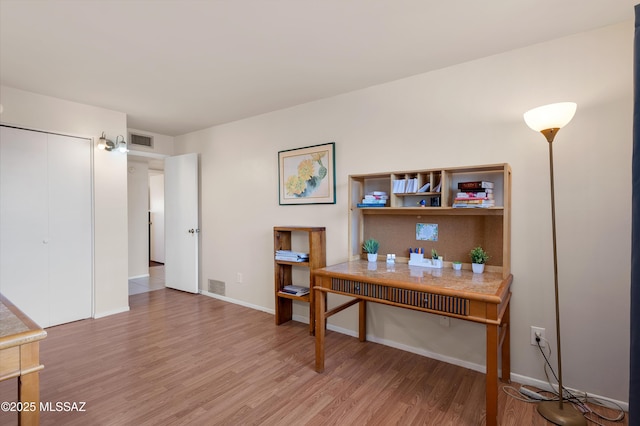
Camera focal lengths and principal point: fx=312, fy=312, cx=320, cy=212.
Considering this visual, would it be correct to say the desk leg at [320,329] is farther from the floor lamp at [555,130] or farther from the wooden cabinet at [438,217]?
the floor lamp at [555,130]

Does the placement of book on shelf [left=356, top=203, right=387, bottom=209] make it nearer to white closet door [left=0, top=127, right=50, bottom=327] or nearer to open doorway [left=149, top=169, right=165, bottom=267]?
white closet door [left=0, top=127, right=50, bottom=327]

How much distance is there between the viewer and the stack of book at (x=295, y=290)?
3.23 m

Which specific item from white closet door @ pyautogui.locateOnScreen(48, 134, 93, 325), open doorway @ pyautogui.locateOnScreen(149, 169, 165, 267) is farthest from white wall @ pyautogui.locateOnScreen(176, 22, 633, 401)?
open doorway @ pyautogui.locateOnScreen(149, 169, 165, 267)

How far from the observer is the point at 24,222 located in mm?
3068

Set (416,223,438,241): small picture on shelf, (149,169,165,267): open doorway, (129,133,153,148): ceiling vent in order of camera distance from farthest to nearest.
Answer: (149,169,165,267): open doorway, (129,133,153,148): ceiling vent, (416,223,438,241): small picture on shelf

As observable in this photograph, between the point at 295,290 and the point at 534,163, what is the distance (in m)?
2.37

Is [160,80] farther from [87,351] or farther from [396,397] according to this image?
[396,397]

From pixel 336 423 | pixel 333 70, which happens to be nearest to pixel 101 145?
pixel 333 70

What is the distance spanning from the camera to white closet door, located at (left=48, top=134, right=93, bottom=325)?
10.7 feet

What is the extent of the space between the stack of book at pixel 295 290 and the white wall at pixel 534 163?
1.33 feet

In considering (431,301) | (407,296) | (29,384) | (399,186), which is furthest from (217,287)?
(29,384)

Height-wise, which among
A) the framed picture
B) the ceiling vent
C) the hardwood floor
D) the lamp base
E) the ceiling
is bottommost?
the hardwood floor

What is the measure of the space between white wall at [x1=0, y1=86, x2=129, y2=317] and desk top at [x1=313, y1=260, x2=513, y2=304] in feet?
9.01

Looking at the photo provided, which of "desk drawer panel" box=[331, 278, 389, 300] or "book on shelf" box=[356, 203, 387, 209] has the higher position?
"book on shelf" box=[356, 203, 387, 209]
